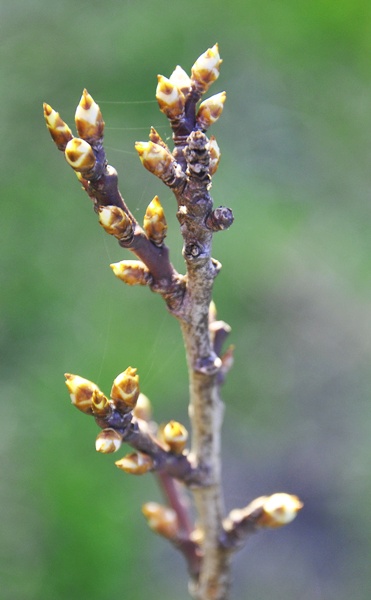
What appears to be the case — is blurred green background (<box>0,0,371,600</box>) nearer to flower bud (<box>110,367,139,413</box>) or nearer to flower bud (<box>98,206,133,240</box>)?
flower bud (<box>110,367,139,413</box>)

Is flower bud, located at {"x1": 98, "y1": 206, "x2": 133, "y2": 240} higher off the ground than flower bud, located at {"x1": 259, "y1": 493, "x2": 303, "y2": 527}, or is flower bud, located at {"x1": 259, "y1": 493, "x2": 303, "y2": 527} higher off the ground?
flower bud, located at {"x1": 98, "y1": 206, "x2": 133, "y2": 240}

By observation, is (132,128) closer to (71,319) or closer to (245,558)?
(71,319)

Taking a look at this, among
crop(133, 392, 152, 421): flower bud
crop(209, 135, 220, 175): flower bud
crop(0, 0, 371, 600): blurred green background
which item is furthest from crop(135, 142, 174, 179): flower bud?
crop(0, 0, 371, 600): blurred green background

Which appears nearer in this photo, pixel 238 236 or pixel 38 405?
pixel 38 405

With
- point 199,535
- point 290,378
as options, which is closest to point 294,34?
point 290,378

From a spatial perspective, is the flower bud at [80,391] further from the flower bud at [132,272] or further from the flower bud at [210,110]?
the flower bud at [210,110]
